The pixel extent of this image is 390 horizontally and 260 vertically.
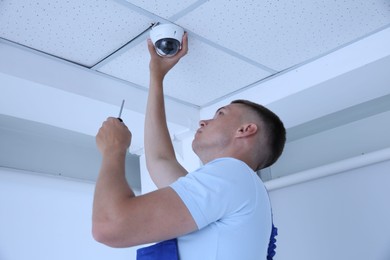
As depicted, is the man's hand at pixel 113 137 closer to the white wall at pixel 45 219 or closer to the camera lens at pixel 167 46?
the camera lens at pixel 167 46

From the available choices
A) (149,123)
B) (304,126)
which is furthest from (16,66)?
(304,126)

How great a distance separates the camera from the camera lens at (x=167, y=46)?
1.40 m

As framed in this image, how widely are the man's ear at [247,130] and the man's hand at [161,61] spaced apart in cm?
34

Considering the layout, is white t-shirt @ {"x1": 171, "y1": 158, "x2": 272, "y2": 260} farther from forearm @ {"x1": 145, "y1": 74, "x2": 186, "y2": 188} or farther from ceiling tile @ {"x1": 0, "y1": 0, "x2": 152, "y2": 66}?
ceiling tile @ {"x1": 0, "y1": 0, "x2": 152, "y2": 66}

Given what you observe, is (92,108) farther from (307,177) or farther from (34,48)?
(307,177)

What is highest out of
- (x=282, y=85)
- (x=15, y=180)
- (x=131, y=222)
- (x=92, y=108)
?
(x=282, y=85)

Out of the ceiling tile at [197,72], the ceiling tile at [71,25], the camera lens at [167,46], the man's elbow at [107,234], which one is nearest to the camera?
the man's elbow at [107,234]

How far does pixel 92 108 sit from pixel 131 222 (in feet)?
2.92

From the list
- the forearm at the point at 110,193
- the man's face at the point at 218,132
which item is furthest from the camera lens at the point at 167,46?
the forearm at the point at 110,193

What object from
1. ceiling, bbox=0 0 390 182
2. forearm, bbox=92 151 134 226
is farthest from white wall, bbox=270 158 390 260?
forearm, bbox=92 151 134 226

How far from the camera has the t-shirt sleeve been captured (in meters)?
0.96

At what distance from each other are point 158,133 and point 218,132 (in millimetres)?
285

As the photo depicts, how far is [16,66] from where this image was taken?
4.82 feet

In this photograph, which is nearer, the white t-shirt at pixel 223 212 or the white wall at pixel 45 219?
the white t-shirt at pixel 223 212
